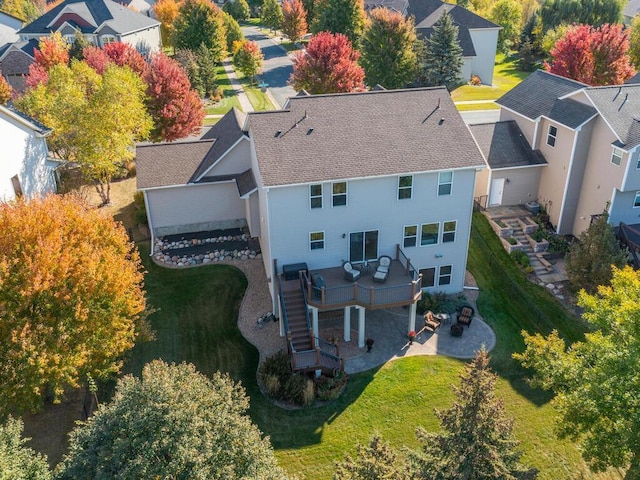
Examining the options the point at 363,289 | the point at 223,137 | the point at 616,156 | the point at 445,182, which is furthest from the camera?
the point at 223,137

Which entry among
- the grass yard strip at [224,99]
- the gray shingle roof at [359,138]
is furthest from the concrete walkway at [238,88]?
the gray shingle roof at [359,138]

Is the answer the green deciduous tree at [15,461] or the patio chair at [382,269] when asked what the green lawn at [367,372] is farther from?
the green deciduous tree at [15,461]

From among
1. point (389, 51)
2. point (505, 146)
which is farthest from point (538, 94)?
point (389, 51)

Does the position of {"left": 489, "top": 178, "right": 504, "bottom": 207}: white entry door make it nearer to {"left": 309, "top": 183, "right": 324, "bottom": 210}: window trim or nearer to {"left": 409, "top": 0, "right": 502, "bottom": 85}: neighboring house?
{"left": 309, "top": 183, "right": 324, "bottom": 210}: window trim

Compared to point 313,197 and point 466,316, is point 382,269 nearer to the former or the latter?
point 313,197

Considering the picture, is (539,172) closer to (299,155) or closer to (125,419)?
(299,155)

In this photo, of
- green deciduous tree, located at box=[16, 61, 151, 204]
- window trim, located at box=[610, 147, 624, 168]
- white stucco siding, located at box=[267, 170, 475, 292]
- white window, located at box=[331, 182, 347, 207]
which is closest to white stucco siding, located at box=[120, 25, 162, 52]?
green deciduous tree, located at box=[16, 61, 151, 204]

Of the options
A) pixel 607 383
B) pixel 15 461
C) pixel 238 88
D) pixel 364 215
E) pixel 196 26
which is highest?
pixel 196 26
